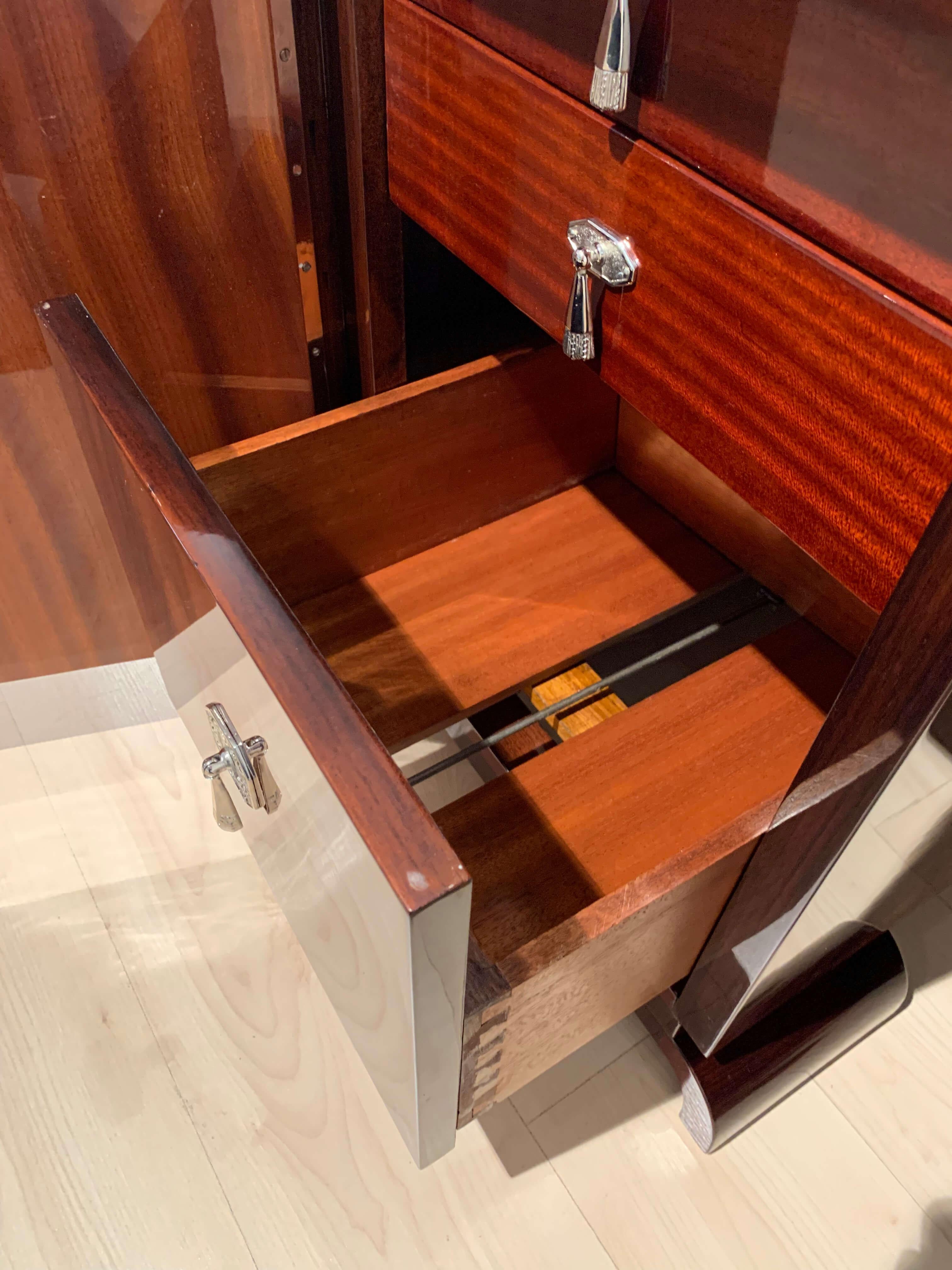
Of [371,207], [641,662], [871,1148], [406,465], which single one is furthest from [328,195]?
[871,1148]

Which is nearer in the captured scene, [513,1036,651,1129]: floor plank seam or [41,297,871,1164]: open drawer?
[41,297,871,1164]: open drawer

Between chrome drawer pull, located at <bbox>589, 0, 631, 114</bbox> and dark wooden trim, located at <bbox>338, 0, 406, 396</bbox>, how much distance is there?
21 centimetres

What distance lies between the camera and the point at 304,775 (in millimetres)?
344

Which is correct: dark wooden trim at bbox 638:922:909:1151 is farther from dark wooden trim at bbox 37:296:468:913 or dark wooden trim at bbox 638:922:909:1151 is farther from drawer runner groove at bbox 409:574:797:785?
dark wooden trim at bbox 37:296:468:913

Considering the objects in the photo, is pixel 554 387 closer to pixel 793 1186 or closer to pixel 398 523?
pixel 398 523

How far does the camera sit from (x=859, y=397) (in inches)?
13.2

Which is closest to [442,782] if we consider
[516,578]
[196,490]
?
[516,578]

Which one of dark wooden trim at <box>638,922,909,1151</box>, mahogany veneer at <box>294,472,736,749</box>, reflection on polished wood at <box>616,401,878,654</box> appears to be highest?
reflection on polished wood at <box>616,401,878,654</box>

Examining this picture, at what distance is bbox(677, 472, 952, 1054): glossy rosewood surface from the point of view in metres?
0.32

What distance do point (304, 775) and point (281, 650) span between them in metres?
0.05

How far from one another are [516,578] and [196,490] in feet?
1.25

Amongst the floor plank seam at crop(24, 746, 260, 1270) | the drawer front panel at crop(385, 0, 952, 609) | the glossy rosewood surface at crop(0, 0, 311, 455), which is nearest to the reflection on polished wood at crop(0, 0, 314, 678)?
the glossy rosewood surface at crop(0, 0, 311, 455)

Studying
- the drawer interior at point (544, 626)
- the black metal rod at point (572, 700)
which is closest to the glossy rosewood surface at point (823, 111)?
the drawer interior at point (544, 626)

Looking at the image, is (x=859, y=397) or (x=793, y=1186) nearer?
(x=859, y=397)
